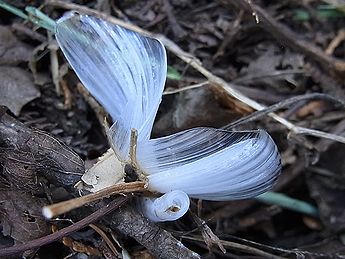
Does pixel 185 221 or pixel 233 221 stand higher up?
pixel 185 221

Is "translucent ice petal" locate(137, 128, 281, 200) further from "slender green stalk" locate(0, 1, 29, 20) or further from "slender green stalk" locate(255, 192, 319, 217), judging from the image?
"slender green stalk" locate(0, 1, 29, 20)

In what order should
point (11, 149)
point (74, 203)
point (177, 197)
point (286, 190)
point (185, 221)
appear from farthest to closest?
1. point (286, 190)
2. point (185, 221)
3. point (11, 149)
4. point (177, 197)
5. point (74, 203)

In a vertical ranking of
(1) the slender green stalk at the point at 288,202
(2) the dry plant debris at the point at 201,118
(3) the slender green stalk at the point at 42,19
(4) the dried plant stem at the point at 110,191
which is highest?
(3) the slender green stalk at the point at 42,19

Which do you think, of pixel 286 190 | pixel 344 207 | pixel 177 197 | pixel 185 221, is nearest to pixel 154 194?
pixel 177 197

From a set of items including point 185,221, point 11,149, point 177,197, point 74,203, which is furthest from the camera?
point 185,221

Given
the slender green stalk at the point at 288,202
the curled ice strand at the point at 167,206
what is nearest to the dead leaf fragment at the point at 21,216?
the curled ice strand at the point at 167,206

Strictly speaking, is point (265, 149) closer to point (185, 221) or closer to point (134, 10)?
point (185, 221)

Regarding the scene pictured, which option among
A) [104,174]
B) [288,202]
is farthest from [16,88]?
[288,202]

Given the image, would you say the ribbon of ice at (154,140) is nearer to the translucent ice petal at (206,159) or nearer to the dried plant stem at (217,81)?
the translucent ice petal at (206,159)
